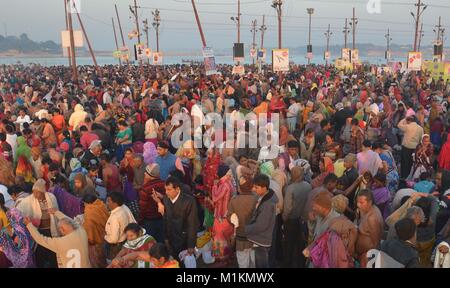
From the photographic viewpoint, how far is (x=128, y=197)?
6754mm

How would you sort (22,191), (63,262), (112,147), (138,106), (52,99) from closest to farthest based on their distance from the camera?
(63,262), (22,191), (112,147), (138,106), (52,99)

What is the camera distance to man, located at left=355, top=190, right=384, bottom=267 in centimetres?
482

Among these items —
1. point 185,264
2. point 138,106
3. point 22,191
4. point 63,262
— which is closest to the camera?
point 63,262

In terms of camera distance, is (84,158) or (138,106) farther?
(138,106)

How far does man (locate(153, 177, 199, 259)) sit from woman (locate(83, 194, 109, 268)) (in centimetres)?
71

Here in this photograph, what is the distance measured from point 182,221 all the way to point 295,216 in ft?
5.08

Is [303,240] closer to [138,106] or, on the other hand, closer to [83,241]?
[83,241]

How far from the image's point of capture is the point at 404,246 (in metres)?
4.21

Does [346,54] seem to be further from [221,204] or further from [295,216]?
[221,204]

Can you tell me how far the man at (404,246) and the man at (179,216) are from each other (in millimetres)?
2216

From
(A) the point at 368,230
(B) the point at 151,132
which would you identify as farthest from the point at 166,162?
(A) the point at 368,230

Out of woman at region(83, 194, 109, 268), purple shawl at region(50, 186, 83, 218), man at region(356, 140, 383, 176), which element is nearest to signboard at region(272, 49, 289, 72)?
man at region(356, 140, 383, 176)

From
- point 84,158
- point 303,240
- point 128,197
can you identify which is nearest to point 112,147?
point 84,158

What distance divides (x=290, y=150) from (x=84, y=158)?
11.0 feet
